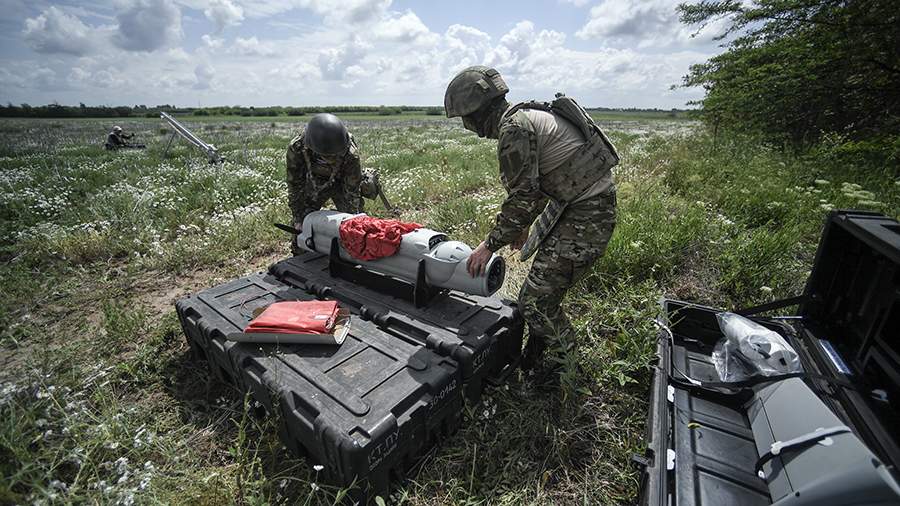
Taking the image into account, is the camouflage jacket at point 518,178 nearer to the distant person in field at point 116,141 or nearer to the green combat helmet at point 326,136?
the green combat helmet at point 326,136

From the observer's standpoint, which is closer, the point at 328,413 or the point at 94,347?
the point at 328,413

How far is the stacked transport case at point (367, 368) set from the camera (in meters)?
2.18

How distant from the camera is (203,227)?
23.0 ft

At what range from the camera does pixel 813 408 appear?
190cm

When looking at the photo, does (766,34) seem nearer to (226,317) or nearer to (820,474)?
(820,474)

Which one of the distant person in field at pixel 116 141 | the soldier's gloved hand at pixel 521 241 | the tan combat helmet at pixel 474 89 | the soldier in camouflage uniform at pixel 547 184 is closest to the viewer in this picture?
the soldier in camouflage uniform at pixel 547 184

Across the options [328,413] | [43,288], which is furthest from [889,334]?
[43,288]

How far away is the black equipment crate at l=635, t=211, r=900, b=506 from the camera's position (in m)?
1.59

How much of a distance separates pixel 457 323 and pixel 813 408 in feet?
7.03

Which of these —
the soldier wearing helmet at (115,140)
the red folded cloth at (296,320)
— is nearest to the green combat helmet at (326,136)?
the red folded cloth at (296,320)

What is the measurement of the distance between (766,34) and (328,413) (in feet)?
40.7

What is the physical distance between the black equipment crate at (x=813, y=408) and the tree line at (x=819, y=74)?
18.7 feet

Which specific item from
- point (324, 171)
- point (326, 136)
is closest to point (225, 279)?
point (324, 171)

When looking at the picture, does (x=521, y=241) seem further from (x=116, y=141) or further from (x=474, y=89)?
(x=116, y=141)
